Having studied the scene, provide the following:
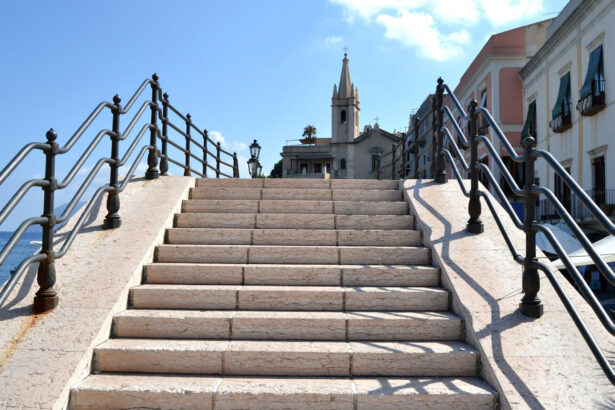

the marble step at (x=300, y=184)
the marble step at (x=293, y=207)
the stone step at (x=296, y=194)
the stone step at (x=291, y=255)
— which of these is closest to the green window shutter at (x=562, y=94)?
the marble step at (x=300, y=184)

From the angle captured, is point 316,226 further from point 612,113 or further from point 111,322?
point 612,113

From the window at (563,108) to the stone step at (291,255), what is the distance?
16.4 meters

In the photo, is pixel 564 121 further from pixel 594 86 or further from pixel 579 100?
pixel 594 86

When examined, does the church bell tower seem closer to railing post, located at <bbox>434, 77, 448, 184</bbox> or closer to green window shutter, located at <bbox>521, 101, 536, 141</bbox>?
green window shutter, located at <bbox>521, 101, 536, 141</bbox>

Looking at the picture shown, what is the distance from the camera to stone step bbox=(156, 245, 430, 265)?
4.23 meters

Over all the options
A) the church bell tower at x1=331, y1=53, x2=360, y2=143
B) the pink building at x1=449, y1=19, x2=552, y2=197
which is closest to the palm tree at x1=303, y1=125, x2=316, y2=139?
the church bell tower at x1=331, y1=53, x2=360, y2=143

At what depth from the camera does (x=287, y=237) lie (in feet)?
15.1

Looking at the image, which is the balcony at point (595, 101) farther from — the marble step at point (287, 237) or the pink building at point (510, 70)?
the marble step at point (287, 237)

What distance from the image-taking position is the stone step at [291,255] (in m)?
4.23

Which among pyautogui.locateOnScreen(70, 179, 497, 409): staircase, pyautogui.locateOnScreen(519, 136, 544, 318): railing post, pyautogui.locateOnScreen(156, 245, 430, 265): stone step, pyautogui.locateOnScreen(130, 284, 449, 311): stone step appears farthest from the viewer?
pyautogui.locateOnScreen(156, 245, 430, 265): stone step

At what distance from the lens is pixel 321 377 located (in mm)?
2967

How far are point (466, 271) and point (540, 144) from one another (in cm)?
1918

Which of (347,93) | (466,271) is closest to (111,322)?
(466,271)

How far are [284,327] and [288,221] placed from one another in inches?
70.2
